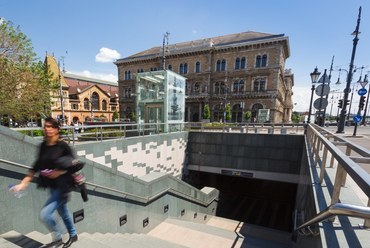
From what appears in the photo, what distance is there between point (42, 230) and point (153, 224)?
3.29m

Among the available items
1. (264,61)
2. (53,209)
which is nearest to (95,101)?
(264,61)

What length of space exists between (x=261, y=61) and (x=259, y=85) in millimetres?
4343

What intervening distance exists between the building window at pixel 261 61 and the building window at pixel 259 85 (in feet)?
8.56

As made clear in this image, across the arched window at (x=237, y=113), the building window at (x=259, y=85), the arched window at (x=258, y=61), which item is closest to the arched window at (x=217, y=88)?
the arched window at (x=237, y=113)

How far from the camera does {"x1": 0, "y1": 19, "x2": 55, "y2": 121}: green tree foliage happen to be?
11.0 meters

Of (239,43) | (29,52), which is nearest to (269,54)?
(239,43)

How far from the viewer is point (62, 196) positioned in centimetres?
250

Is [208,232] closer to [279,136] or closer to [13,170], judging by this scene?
[13,170]

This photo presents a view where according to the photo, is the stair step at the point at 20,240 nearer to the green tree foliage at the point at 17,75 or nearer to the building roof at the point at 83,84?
the green tree foliage at the point at 17,75

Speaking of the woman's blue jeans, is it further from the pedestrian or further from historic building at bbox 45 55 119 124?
historic building at bbox 45 55 119 124

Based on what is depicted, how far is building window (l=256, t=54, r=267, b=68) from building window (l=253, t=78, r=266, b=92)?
8.56ft

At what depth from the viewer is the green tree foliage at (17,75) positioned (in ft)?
36.1

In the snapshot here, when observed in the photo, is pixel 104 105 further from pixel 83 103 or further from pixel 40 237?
pixel 40 237

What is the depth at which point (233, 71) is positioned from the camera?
35.7 meters
